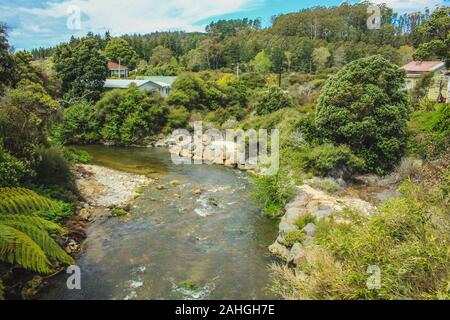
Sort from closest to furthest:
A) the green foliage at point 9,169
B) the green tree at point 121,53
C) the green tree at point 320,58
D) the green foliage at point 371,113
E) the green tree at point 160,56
→ the green foliage at point 9,169
the green foliage at point 371,113
the green tree at point 320,58
the green tree at point 121,53
the green tree at point 160,56

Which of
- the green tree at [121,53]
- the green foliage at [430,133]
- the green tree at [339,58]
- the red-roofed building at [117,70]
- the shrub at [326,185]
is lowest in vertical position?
the shrub at [326,185]

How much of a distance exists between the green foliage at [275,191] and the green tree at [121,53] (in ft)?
172

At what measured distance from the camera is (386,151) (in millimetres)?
18828

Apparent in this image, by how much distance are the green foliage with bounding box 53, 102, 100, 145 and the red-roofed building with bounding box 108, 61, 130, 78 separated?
24467mm

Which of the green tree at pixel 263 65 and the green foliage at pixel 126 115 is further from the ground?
the green tree at pixel 263 65

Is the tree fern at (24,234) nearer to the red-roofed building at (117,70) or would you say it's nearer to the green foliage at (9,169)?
the green foliage at (9,169)

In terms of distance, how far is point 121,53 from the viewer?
62531 millimetres

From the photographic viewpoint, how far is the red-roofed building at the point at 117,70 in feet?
185

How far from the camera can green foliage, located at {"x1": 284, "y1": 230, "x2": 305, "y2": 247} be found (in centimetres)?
1212

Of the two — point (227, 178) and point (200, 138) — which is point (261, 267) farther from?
point (200, 138)

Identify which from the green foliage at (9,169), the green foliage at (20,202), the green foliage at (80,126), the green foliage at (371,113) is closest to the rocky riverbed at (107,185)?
the green foliage at (9,169)

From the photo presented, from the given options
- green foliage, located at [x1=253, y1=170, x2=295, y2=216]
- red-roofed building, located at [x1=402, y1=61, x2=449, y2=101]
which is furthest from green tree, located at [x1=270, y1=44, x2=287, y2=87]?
green foliage, located at [x1=253, y1=170, x2=295, y2=216]

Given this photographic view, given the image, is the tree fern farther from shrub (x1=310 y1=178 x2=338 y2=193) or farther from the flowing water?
shrub (x1=310 y1=178 x2=338 y2=193)

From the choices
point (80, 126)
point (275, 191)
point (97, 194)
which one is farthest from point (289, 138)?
point (80, 126)
